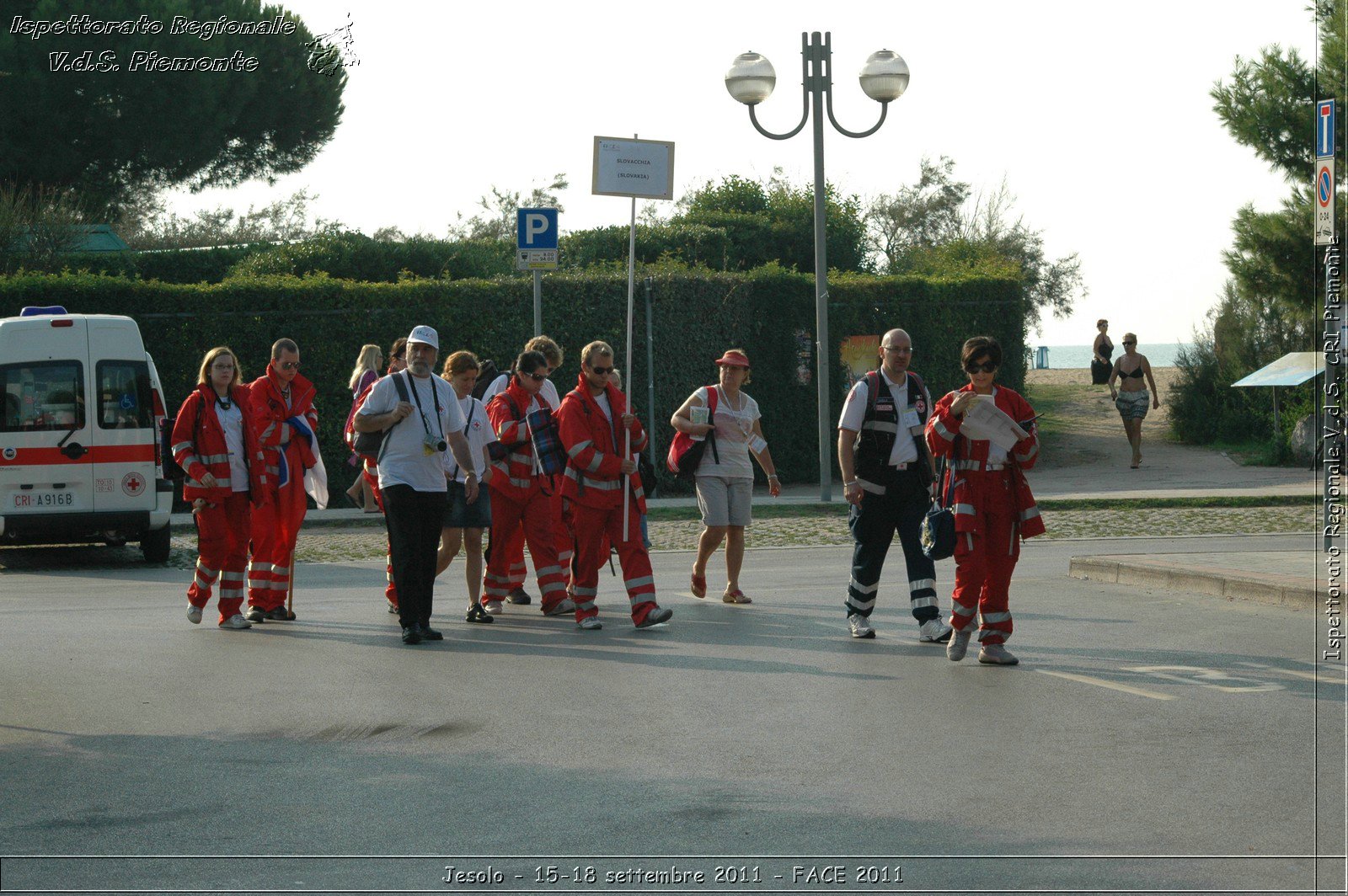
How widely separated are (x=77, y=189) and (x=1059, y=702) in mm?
33221

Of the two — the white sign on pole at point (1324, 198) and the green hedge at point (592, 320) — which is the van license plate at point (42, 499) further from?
the white sign on pole at point (1324, 198)

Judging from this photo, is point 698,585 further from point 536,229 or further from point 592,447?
point 536,229

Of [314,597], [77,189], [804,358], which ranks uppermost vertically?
[77,189]

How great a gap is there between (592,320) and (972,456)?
43.5 feet

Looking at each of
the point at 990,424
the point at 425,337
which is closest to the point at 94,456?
the point at 425,337

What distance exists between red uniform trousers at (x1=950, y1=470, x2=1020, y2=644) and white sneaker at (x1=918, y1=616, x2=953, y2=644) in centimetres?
83

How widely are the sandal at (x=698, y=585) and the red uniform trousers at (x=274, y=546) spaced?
2900 millimetres

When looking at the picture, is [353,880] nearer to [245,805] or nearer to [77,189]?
[245,805]

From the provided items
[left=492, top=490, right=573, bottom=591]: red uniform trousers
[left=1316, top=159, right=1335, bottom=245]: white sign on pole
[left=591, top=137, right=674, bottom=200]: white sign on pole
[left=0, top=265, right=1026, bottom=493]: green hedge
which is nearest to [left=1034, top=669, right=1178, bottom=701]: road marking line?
[left=1316, top=159, right=1335, bottom=245]: white sign on pole

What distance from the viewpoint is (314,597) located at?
41.8 ft

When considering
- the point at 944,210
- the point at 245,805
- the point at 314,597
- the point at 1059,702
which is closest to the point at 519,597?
the point at 314,597

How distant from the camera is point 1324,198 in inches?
370

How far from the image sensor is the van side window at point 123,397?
50.6ft

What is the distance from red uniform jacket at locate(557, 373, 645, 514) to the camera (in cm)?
1038
